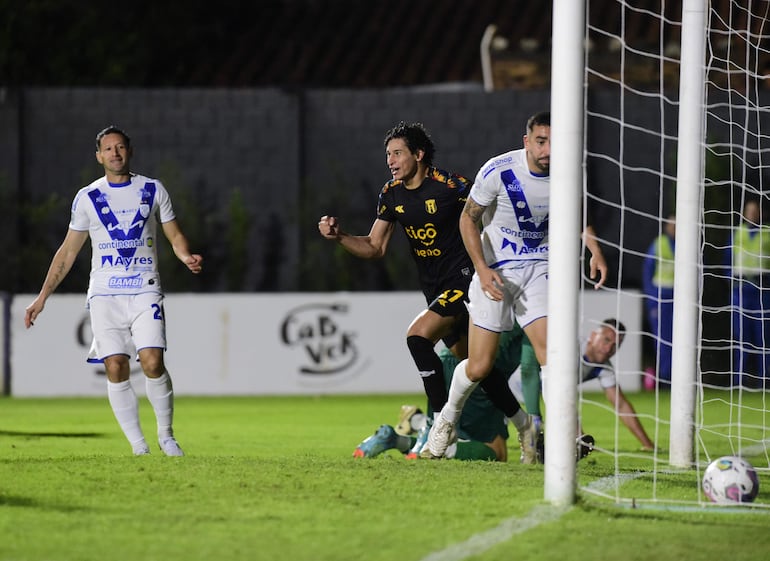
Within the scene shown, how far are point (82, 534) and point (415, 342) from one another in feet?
11.3

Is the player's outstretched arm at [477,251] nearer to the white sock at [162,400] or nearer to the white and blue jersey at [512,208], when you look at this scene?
the white and blue jersey at [512,208]

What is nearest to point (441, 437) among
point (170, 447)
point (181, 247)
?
point (170, 447)

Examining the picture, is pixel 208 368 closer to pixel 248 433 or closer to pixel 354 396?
pixel 354 396

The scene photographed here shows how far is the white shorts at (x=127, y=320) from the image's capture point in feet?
25.2

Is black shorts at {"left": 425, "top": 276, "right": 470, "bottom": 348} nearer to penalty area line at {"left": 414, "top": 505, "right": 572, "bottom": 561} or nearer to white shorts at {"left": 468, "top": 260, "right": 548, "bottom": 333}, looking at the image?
white shorts at {"left": 468, "top": 260, "right": 548, "bottom": 333}

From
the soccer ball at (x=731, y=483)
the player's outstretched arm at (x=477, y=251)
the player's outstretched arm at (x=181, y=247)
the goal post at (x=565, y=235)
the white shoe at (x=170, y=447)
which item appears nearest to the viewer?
the goal post at (x=565, y=235)

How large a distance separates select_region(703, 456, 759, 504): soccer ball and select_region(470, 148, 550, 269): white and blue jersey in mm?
1698

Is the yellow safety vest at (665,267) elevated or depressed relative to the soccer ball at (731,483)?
elevated

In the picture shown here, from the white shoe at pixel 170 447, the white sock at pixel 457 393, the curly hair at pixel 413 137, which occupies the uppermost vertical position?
the curly hair at pixel 413 137

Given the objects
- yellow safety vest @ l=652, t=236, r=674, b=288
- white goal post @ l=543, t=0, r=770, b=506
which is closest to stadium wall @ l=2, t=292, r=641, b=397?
yellow safety vest @ l=652, t=236, r=674, b=288

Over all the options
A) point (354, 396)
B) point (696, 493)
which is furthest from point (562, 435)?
point (354, 396)

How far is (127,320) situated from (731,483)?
11.7 ft

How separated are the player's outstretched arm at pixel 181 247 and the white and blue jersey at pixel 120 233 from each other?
4.6 inches

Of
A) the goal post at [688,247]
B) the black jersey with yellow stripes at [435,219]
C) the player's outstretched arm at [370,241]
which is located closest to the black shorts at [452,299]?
the black jersey with yellow stripes at [435,219]
